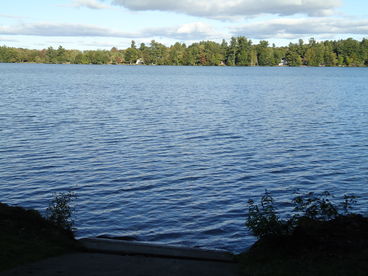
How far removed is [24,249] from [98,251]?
1.64 metres

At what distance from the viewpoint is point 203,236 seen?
46.5 feet

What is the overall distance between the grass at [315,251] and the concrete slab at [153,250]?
0.59 metres

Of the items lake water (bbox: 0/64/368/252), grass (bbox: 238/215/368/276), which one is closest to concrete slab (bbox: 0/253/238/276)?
grass (bbox: 238/215/368/276)

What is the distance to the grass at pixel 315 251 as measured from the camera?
8.25 metres

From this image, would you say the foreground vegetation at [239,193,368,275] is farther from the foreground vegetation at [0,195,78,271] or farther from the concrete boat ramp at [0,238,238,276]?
the foreground vegetation at [0,195,78,271]

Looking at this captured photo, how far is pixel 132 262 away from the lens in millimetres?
9195

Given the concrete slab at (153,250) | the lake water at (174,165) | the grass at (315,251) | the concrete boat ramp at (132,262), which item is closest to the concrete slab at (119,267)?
the concrete boat ramp at (132,262)

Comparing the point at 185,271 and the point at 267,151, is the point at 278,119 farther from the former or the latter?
the point at 185,271

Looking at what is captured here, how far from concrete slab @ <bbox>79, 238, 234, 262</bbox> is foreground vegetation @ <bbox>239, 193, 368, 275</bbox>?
62 cm

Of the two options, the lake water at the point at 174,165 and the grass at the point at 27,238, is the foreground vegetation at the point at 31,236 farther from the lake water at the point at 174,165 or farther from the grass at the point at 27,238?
the lake water at the point at 174,165

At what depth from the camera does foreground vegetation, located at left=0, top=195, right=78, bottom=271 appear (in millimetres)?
8895

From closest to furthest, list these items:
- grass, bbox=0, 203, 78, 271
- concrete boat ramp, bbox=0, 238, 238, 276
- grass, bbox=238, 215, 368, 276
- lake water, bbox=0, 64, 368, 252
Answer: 1. grass, bbox=238, 215, 368, 276
2. concrete boat ramp, bbox=0, 238, 238, 276
3. grass, bbox=0, 203, 78, 271
4. lake water, bbox=0, 64, 368, 252

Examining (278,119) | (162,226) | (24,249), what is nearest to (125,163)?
(162,226)

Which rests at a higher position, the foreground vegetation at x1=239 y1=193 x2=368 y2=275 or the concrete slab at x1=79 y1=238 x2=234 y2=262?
the foreground vegetation at x1=239 y1=193 x2=368 y2=275
